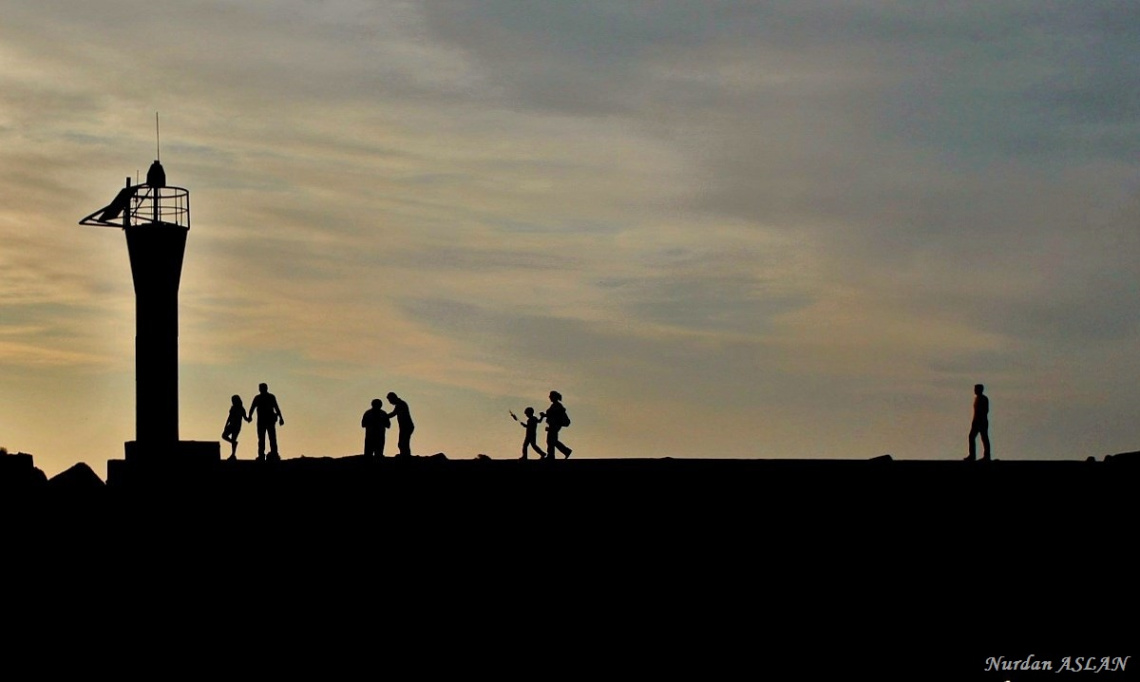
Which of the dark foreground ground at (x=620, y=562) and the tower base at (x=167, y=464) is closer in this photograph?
the dark foreground ground at (x=620, y=562)

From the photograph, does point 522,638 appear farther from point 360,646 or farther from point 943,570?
point 943,570

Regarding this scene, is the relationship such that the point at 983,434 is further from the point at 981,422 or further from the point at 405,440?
the point at 405,440

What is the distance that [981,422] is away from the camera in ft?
139

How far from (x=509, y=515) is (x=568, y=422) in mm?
2039

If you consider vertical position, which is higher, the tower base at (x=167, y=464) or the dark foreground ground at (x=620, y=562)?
the tower base at (x=167, y=464)

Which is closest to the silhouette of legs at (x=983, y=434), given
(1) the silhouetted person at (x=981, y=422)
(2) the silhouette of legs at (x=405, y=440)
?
(1) the silhouetted person at (x=981, y=422)

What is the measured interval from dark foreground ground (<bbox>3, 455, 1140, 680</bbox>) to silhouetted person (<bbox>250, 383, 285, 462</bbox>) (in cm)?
60

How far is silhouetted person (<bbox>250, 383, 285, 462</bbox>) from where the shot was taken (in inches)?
1708

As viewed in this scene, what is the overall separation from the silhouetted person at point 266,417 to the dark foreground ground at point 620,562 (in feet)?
1.98

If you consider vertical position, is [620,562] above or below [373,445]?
below

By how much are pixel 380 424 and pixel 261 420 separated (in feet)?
7.16

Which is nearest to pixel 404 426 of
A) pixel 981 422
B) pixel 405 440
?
pixel 405 440

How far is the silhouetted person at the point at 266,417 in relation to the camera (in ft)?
142

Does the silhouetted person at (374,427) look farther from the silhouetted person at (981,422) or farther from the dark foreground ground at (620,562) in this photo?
the silhouetted person at (981,422)
